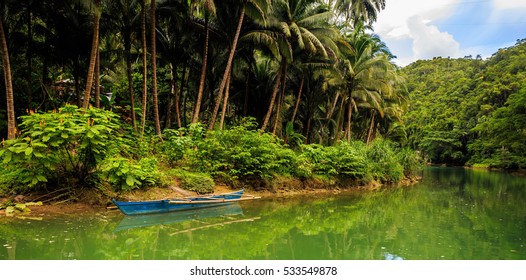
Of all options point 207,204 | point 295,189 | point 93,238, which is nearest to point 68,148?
point 93,238

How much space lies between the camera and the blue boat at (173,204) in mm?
11352

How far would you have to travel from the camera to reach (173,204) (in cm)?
1244

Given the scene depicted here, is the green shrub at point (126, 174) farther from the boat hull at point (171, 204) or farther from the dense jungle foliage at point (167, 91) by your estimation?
the boat hull at point (171, 204)

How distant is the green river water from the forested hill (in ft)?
124

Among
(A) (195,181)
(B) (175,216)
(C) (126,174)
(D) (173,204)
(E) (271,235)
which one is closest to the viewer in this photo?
(E) (271,235)

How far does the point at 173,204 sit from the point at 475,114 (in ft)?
211

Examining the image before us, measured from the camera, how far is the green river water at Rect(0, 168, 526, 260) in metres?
8.21

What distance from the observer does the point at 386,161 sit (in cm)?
2711

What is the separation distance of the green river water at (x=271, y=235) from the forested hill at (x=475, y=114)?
37786 millimetres

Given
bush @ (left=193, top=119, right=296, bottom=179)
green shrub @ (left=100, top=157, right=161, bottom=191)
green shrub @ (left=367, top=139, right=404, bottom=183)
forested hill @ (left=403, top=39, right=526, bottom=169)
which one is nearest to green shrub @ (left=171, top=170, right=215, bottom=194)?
bush @ (left=193, top=119, right=296, bottom=179)

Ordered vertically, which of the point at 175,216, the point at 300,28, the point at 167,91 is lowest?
the point at 175,216

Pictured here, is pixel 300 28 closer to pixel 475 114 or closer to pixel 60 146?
pixel 60 146

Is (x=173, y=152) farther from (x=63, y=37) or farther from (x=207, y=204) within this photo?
(x=63, y=37)

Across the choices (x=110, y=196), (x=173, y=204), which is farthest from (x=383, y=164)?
(x=110, y=196)
